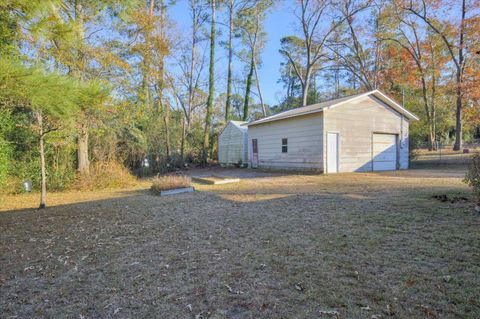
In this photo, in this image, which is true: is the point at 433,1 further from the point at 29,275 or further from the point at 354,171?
the point at 29,275

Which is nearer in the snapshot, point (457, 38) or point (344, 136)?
point (344, 136)

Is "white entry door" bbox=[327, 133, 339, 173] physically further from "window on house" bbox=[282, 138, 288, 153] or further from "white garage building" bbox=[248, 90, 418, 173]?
"window on house" bbox=[282, 138, 288, 153]

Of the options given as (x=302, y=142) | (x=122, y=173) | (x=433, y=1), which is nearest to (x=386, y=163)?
(x=302, y=142)

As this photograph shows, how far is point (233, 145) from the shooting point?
60.6ft

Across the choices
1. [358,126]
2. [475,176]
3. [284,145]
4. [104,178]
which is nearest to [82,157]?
[104,178]

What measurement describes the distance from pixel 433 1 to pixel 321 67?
922cm

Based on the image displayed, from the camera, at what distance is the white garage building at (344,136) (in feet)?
38.3

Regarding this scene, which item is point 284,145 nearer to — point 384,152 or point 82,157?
point 384,152

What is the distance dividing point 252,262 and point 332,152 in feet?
32.2

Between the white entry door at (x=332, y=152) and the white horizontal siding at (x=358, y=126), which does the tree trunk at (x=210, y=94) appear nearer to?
the white entry door at (x=332, y=152)

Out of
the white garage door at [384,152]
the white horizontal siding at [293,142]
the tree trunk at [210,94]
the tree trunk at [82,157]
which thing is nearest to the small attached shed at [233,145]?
the tree trunk at [210,94]

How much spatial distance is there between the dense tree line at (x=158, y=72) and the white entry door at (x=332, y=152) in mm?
6632

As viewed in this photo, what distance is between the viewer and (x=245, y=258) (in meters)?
3.06

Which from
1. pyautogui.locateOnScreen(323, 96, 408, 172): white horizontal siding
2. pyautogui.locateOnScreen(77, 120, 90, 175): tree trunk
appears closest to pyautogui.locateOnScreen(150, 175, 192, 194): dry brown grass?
pyautogui.locateOnScreen(77, 120, 90, 175): tree trunk
